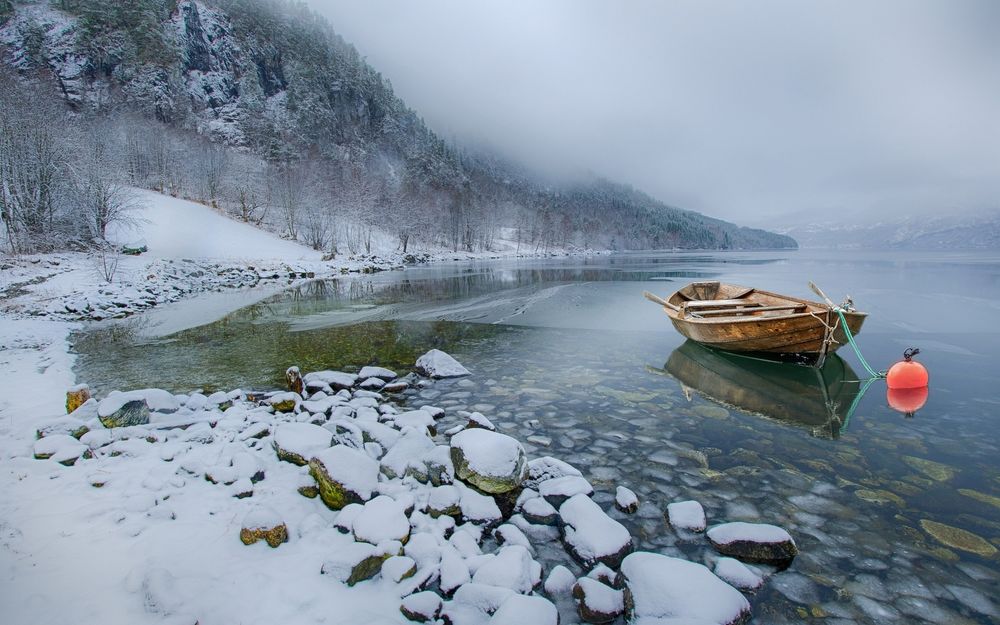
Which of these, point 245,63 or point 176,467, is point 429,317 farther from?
point 245,63

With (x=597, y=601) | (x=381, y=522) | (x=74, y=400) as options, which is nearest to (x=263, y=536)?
(x=381, y=522)

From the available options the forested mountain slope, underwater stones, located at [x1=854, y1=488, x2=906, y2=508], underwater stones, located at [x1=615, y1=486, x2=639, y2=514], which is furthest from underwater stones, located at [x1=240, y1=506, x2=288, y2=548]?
the forested mountain slope

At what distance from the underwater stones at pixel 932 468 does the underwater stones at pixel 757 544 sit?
298cm

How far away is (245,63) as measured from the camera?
92062 mm

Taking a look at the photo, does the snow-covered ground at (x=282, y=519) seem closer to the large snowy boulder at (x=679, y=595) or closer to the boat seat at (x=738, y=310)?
the large snowy boulder at (x=679, y=595)

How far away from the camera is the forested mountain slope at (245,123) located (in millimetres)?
49562

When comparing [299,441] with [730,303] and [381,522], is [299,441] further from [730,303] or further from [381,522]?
[730,303]

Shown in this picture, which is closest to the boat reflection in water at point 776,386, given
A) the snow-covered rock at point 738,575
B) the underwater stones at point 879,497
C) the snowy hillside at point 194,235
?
the underwater stones at point 879,497

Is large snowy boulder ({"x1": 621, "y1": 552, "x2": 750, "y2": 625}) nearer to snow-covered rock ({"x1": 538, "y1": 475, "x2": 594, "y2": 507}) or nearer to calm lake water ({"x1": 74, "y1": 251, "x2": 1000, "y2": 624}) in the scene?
calm lake water ({"x1": 74, "y1": 251, "x2": 1000, "y2": 624})

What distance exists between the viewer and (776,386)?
855cm

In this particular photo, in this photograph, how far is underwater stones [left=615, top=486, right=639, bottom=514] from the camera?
4.29 metres

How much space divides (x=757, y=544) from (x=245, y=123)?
97.2m

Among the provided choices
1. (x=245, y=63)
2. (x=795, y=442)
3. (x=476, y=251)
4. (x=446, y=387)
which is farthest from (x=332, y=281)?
(x=245, y=63)

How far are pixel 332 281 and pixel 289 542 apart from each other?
96.9 feet
